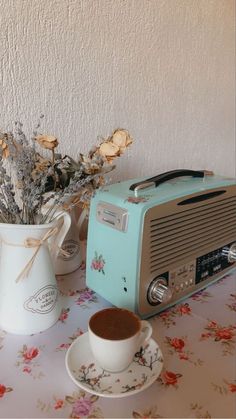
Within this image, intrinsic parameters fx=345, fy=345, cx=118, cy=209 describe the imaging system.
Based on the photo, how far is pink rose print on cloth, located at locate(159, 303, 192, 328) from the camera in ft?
2.05

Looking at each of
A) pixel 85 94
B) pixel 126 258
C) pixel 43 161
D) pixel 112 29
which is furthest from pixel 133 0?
pixel 126 258

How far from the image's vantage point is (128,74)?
2.79ft

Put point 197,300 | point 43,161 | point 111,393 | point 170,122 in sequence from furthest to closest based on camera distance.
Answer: point 170,122 → point 197,300 → point 43,161 → point 111,393

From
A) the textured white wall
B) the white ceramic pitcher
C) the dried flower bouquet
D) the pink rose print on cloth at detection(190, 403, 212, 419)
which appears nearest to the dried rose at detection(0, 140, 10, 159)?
the dried flower bouquet

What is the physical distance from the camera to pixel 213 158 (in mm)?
1166

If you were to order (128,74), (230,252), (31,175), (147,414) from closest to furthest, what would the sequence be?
1. (147,414)
2. (31,175)
3. (230,252)
4. (128,74)

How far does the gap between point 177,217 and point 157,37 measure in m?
0.52

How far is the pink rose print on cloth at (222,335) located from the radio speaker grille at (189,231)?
0.43ft

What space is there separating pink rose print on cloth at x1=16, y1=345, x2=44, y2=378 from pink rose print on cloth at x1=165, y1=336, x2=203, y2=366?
205 mm

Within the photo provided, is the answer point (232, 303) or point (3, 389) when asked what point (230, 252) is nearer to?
point (232, 303)

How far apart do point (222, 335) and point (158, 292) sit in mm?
128

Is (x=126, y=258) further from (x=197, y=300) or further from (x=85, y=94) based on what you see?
(x=85, y=94)

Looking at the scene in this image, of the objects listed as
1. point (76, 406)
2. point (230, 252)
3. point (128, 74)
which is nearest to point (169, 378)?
point (76, 406)

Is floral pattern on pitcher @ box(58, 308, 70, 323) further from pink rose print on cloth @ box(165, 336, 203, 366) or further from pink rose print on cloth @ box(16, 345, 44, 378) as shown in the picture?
pink rose print on cloth @ box(165, 336, 203, 366)
